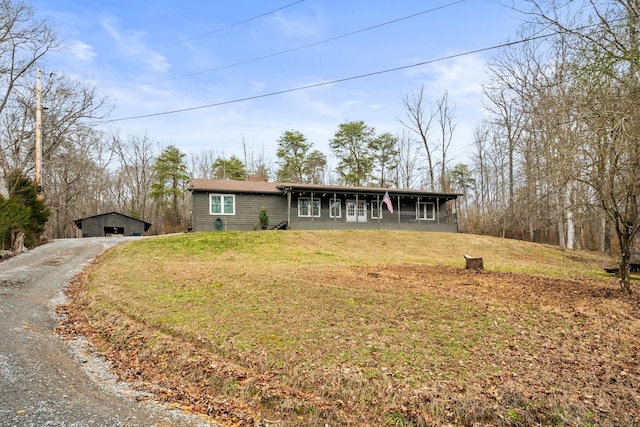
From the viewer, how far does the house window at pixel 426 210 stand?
26.1 metres

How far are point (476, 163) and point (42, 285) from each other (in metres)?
37.3

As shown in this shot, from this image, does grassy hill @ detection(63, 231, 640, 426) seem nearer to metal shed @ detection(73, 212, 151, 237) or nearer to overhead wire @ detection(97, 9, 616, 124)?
overhead wire @ detection(97, 9, 616, 124)

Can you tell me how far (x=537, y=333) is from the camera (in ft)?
17.6

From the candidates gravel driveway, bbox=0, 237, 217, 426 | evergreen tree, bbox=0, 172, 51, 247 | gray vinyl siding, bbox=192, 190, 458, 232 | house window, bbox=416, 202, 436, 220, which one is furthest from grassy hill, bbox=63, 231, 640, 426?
house window, bbox=416, 202, 436, 220

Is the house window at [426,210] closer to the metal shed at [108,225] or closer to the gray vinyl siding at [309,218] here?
the gray vinyl siding at [309,218]

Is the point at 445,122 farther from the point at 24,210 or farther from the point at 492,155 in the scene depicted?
the point at 24,210

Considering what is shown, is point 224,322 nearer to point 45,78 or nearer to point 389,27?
point 389,27

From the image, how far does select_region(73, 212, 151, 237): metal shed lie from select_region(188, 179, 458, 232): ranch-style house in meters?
8.16

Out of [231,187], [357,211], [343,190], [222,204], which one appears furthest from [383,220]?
[222,204]

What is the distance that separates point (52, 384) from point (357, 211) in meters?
21.4

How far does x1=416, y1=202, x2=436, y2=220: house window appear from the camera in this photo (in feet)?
85.5

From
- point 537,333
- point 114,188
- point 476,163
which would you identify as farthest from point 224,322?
point 114,188

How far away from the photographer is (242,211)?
22047 millimetres

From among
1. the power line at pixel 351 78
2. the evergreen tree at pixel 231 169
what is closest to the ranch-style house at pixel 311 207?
the power line at pixel 351 78
